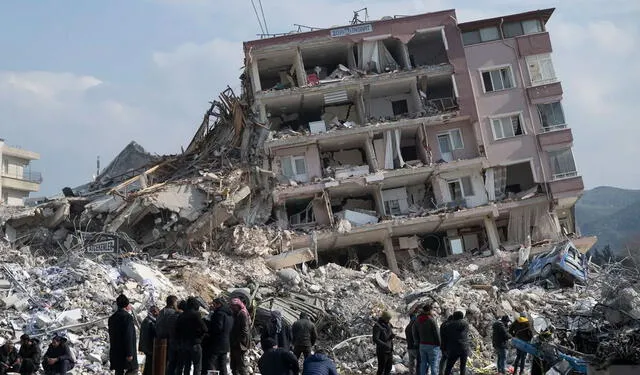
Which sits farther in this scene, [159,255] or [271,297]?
[159,255]

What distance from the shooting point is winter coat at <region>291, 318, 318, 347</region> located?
42.4 feet

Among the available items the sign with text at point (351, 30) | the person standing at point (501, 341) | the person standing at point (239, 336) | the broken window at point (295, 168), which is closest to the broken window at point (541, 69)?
the sign with text at point (351, 30)

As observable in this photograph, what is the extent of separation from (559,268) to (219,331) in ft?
62.6

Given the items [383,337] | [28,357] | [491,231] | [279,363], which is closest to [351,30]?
[491,231]

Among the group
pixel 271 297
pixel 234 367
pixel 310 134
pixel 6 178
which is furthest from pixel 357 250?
pixel 6 178

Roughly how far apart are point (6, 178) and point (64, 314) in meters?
50.5

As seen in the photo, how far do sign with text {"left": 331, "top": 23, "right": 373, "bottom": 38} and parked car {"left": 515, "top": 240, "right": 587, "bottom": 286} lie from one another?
15.3 m

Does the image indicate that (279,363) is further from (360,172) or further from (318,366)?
(360,172)

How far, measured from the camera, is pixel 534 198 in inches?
1385

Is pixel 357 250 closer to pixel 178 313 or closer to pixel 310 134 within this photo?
pixel 310 134

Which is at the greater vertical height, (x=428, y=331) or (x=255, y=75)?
(x=255, y=75)

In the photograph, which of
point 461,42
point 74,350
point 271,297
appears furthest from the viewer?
point 461,42

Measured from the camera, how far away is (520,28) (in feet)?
124

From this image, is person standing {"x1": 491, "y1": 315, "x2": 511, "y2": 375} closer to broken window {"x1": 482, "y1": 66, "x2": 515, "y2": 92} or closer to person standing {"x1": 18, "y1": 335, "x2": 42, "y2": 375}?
person standing {"x1": 18, "y1": 335, "x2": 42, "y2": 375}
